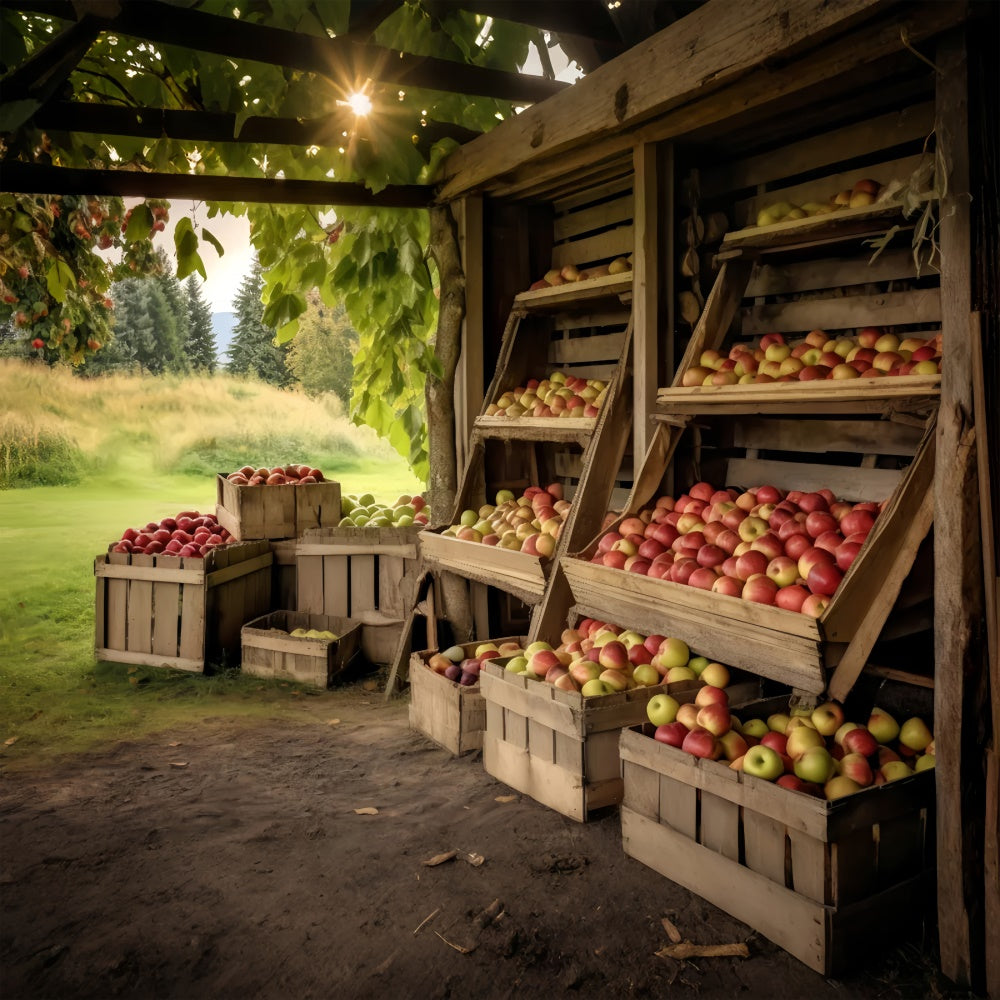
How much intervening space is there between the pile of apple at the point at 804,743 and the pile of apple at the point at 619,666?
11.5 inches

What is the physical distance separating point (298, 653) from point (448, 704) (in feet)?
5.20

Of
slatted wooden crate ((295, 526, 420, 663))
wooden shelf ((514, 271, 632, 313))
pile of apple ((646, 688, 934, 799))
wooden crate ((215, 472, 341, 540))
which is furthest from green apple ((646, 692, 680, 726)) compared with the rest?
wooden crate ((215, 472, 341, 540))

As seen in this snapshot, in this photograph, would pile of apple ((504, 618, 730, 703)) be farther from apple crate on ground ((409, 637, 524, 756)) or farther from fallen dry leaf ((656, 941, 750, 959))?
fallen dry leaf ((656, 941, 750, 959))

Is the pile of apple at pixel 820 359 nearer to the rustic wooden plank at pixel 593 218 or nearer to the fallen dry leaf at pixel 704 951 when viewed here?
the rustic wooden plank at pixel 593 218

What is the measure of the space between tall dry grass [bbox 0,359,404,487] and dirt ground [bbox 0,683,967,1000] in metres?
7.08

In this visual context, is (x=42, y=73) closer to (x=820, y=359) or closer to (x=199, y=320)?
(x=820, y=359)

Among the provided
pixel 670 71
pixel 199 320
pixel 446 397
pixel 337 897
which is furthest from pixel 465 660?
pixel 199 320

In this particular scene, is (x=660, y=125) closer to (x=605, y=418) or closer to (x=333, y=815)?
(x=605, y=418)

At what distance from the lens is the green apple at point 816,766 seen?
2869mm

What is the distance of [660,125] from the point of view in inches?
163

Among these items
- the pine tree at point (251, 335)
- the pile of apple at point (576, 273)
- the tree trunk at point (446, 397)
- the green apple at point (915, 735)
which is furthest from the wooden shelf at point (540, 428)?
the pine tree at point (251, 335)

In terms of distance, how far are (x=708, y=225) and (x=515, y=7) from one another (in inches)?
54.5

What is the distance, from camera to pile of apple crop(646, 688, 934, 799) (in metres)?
2.88

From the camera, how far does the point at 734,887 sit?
2.88 m
